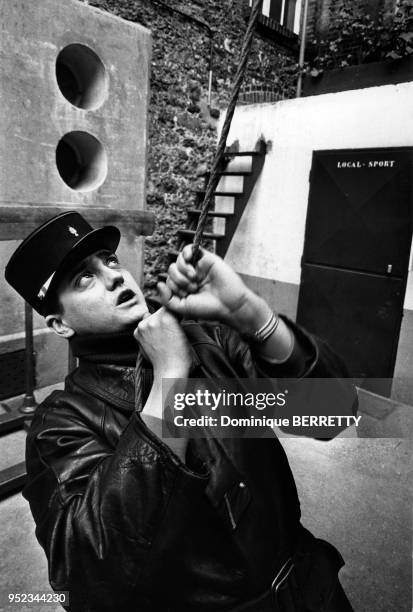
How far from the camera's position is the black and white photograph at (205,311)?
1.15m

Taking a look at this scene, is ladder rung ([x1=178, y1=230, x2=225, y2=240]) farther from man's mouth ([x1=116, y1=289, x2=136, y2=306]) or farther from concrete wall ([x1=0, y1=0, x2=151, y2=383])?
man's mouth ([x1=116, y1=289, x2=136, y2=306])

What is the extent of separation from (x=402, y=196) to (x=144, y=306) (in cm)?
397

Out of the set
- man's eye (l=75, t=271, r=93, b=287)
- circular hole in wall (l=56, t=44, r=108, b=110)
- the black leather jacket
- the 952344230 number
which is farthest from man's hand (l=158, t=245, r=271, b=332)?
circular hole in wall (l=56, t=44, r=108, b=110)

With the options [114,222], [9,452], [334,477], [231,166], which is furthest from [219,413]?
[231,166]

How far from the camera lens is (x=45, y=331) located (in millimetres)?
4648

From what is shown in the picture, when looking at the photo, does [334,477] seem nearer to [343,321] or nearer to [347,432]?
[347,432]

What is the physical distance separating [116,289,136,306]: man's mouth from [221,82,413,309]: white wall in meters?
3.82

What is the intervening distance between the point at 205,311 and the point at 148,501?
50cm

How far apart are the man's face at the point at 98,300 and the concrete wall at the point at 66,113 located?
109 inches

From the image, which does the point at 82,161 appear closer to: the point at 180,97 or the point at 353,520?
the point at 180,97

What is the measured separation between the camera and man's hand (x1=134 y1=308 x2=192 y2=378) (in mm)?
1102

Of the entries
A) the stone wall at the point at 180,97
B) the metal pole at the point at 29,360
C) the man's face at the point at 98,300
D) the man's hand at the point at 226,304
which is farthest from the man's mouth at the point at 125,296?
the stone wall at the point at 180,97

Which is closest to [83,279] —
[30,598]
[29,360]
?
[30,598]

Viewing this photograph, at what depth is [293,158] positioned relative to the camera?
18.3 ft
